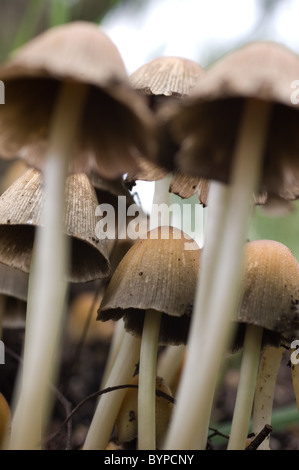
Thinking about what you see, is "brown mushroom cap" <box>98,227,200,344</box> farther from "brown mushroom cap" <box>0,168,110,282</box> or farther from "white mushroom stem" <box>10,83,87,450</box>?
"white mushroom stem" <box>10,83,87,450</box>

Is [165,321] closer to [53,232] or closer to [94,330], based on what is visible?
[53,232]

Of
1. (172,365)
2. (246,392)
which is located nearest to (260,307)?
(246,392)

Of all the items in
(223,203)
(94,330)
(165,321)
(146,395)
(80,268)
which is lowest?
(94,330)

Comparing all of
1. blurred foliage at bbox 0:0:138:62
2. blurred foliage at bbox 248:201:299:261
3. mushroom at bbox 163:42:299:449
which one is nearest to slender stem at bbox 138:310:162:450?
mushroom at bbox 163:42:299:449

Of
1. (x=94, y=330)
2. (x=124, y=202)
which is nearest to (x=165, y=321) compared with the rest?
(x=124, y=202)

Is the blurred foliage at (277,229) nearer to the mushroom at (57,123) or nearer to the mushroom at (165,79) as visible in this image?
the mushroom at (165,79)
